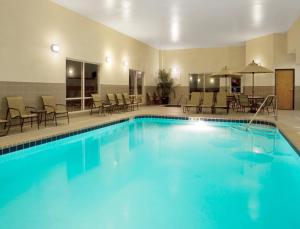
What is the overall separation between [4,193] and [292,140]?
4732 mm

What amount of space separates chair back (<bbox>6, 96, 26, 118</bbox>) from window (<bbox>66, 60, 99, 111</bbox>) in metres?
2.20

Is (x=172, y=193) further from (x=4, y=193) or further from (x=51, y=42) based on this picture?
(x=51, y=42)

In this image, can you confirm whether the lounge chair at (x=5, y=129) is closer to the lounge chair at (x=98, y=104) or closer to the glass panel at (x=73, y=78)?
the glass panel at (x=73, y=78)

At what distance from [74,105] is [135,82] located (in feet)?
15.5

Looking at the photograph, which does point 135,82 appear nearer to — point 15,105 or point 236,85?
point 236,85

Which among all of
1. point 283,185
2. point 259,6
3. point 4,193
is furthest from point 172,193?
point 259,6

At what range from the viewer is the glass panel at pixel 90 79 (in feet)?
31.6

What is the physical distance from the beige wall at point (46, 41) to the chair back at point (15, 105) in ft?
1.53

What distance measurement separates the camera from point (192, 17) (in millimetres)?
8898

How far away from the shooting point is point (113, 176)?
13.0 feet

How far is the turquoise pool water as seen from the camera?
8.70ft

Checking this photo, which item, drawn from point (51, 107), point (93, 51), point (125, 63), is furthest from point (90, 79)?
point (51, 107)

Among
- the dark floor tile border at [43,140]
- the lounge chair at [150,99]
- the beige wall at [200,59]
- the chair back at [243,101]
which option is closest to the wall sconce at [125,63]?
the lounge chair at [150,99]

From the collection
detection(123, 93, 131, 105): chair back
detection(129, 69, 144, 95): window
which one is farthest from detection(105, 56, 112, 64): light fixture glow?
detection(129, 69, 144, 95): window
